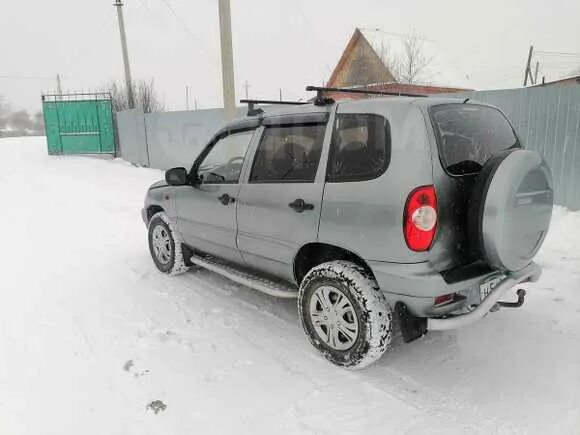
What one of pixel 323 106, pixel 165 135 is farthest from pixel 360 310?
pixel 165 135

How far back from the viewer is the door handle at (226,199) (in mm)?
3704

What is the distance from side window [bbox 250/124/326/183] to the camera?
3084 mm

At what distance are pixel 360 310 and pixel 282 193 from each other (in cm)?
102

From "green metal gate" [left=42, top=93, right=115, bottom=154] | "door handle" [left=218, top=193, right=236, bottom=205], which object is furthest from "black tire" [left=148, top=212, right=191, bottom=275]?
"green metal gate" [left=42, top=93, right=115, bottom=154]

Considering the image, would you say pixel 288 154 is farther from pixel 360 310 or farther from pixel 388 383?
pixel 388 383

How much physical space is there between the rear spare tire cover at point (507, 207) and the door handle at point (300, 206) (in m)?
1.03

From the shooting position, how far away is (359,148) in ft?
9.25

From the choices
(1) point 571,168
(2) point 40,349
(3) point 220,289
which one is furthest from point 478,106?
(1) point 571,168

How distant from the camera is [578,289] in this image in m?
4.12

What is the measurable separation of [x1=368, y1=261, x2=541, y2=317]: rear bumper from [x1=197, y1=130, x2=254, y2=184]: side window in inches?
64.3

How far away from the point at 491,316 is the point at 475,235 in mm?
1453

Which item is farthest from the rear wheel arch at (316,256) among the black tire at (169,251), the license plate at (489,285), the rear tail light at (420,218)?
the black tire at (169,251)

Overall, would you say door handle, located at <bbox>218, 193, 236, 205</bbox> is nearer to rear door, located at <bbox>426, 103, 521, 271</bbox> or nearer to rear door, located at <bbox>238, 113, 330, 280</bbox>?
rear door, located at <bbox>238, 113, 330, 280</bbox>

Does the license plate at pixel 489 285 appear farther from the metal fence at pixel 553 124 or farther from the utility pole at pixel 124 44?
the utility pole at pixel 124 44
